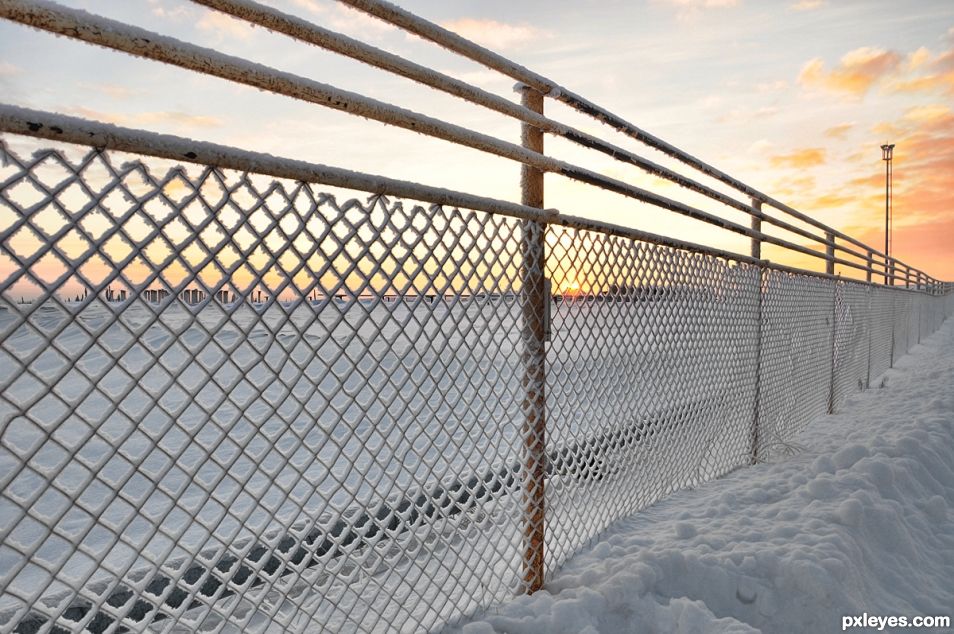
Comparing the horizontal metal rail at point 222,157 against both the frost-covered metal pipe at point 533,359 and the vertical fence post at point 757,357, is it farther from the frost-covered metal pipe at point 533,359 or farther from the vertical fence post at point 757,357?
the vertical fence post at point 757,357

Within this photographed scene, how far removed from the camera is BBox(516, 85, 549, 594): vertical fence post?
2699 millimetres

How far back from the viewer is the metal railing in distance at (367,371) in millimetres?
1450

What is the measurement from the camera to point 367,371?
2088 millimetres

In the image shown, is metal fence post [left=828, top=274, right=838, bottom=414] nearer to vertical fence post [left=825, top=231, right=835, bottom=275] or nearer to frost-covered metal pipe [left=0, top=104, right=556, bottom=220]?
vertical fence post [left=825, top=231, right=835, bottom=275]

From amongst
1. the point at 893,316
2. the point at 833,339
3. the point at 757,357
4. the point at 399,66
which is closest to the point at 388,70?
the point at 399,66

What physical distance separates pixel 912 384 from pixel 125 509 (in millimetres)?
9766

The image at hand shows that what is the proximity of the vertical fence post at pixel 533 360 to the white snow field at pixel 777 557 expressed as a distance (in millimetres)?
237

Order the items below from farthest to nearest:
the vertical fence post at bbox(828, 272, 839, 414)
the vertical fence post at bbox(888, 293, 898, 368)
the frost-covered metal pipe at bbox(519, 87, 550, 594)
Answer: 1. the vertical fence post at bbox(888, 293, 898, 368)
2. the vertical fence post at bbox(828, 272, 839, 414)
3. the frost-covered metal pipe at bbox(519, 87, 550, 594)

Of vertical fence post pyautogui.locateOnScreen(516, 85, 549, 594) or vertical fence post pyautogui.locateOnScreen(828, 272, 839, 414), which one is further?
vertical fence post pyautogui.locateOnScreen(828, 272, 839, 414)

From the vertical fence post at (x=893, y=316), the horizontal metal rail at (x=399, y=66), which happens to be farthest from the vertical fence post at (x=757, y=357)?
the vertical fence post at (x=893, y=316)

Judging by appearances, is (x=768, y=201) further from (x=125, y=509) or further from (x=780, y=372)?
(x=125, y=509)

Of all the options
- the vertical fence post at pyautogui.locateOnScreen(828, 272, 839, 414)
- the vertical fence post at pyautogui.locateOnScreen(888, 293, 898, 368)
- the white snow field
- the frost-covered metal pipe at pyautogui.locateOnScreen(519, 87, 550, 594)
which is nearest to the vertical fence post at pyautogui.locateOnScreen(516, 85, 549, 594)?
the frost-covered metal pipe at pyautogui.locateOnScreen(519, 87, 550, 594)

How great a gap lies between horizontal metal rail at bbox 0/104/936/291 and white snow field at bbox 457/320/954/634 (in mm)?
1663

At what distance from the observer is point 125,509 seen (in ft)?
14.7
